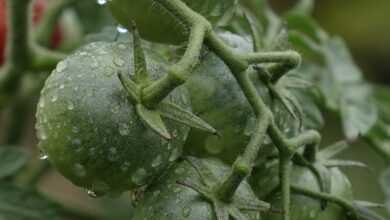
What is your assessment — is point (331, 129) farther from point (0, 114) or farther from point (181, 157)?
point (181, 157)

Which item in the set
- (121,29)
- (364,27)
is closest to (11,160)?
→ (121,29)

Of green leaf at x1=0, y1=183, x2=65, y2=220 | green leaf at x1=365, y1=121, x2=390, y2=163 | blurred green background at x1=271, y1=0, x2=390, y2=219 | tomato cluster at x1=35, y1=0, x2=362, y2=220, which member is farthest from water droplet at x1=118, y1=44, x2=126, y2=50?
blurred green background at x1=271, y1=0, x2=390, y2=219

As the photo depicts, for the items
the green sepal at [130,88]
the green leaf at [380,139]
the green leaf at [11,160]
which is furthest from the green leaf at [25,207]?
the green leaf at [380,139]

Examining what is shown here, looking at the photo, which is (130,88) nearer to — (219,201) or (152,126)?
(152,126)

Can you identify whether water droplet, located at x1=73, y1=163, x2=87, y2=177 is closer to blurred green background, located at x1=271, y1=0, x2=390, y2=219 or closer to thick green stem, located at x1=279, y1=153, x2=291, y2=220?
thick green stem, located at x1=279, y1=153, x2=291, y2=220

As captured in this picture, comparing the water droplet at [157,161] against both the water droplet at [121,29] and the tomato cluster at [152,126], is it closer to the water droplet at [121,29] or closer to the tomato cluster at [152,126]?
the tomato cluster at [152,126]
